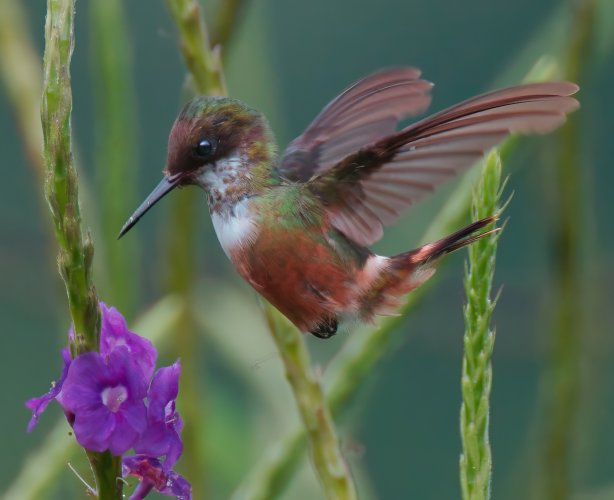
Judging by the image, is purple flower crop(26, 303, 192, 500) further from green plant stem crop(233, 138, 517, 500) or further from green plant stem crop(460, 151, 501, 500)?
green plant stem crop(233, 138, 517, 500)

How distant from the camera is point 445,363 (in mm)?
3346

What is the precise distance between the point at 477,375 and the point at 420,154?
318 millimetres

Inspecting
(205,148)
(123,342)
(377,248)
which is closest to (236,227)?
(205,148)

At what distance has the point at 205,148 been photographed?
1052 millimetres

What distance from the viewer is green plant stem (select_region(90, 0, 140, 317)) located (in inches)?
55.5

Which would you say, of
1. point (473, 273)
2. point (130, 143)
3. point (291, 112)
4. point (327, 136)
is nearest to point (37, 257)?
point (291, 112)

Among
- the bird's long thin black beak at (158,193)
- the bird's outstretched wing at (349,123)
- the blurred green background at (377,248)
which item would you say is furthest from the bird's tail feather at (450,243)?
the blurred green background at (377,248)

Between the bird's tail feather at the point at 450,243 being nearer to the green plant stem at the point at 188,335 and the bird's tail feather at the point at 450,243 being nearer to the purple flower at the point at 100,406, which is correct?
the purple flower at the point at 100,406

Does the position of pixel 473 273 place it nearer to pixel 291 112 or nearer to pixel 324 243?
pixel 324 243

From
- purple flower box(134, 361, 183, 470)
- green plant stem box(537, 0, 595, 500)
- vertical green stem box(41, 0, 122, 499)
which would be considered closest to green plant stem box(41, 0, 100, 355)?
vertical green stem box(41, 0, 122, 499)

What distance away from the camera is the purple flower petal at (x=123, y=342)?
2.46 feet

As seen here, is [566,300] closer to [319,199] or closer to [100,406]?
[319,199]

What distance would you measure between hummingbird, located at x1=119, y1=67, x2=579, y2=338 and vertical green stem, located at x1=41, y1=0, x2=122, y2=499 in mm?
325

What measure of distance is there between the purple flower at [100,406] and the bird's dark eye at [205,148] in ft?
1.25
